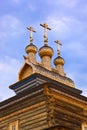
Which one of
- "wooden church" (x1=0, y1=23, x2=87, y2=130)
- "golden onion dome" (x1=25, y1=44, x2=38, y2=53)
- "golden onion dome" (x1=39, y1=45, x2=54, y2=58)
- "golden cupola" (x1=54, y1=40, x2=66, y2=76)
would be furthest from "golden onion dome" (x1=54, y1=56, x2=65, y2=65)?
"wooden church" (x1=0, y1=23, x2=87, y2=130)

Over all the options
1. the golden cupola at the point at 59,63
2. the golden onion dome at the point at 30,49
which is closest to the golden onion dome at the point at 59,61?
the golden cupola at the point at 59,63

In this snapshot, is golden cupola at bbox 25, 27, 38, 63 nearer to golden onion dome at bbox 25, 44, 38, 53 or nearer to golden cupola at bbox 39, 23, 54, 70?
golden onion dome at bbox 25, 44, 38, 53

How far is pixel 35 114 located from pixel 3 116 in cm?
396

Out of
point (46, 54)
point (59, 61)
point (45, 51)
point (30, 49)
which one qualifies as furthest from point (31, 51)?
point (59, 61)

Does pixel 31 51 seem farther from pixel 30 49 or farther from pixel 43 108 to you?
pixel 43 108

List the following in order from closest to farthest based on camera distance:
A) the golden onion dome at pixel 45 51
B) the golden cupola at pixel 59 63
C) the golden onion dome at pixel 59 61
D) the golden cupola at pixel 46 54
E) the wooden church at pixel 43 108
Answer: the wooden church at pixel 43 108 < the golden cupola at pixel 46 54 < the golden onion dome at pixel 45 51 < the golden cupola at pixel 59 63 < the golden onion dome at pixel 59 61

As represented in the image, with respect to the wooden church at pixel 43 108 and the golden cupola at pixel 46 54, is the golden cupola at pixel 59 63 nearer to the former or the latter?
the golden cupola at pixel 46 54

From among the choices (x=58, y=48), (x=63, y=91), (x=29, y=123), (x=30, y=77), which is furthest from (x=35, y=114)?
(x=58, y=48)

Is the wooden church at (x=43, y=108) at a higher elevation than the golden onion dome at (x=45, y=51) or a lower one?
lower

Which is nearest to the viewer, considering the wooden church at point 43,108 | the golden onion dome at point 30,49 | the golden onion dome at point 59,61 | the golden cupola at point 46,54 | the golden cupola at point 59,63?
the wooden church at point 43,108

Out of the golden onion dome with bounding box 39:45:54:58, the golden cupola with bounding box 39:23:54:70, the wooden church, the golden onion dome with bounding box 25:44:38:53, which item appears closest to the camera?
the wooden church

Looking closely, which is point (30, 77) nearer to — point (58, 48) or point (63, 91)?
point (63, 91)

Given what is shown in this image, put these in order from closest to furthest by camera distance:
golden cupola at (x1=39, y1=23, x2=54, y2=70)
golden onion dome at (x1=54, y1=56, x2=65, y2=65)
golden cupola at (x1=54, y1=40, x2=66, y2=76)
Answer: golden cupola at (x1=39, y1=23, x2=54, y2=70)
golden cupola at (x1=54, y1=40, x2=66, y2=76)
golden onion dome at (x1=54, y1=56, x2=65, y2=65)

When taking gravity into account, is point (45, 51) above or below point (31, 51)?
below
